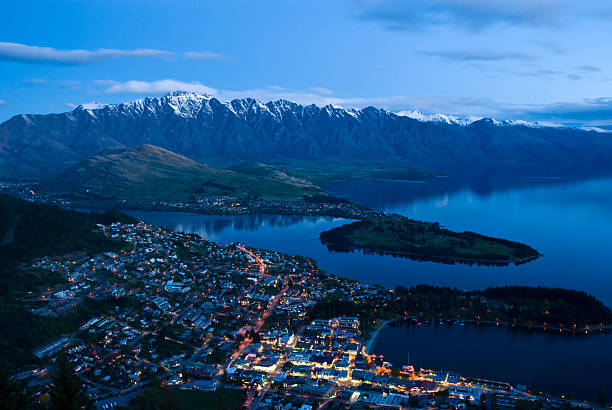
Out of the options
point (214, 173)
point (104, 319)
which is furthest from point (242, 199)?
point (104, 319)

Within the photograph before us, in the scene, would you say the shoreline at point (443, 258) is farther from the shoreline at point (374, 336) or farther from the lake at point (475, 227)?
the shoreline at point (374, 336)

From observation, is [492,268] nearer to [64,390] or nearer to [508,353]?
[508,353]

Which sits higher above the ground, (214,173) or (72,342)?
(214,173)

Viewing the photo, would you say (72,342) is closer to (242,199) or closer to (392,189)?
(242,199)

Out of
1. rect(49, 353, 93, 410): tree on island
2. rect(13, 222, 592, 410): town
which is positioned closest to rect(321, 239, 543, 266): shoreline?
rect(13, 222, 592, 410): town

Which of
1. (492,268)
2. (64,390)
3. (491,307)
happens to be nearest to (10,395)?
(64,390)

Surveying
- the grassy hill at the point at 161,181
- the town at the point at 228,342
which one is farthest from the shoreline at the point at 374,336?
the grassy hill at the point at 161,181
